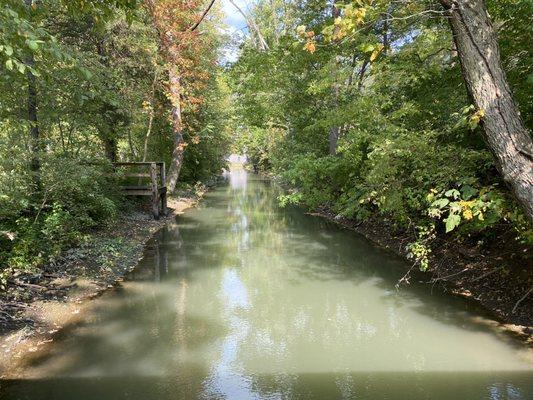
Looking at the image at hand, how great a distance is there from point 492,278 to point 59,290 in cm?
727

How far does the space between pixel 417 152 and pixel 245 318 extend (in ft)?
13.2

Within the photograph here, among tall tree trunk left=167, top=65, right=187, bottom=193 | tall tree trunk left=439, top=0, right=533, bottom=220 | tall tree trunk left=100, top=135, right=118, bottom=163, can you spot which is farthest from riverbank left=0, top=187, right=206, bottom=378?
tall tree trunk left=167, top=65, right=187, bottom=193

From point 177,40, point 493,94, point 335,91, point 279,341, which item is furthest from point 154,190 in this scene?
point 493,94

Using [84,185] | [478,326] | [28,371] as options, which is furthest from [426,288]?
[84,185]

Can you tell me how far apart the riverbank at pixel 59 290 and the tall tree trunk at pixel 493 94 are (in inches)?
224

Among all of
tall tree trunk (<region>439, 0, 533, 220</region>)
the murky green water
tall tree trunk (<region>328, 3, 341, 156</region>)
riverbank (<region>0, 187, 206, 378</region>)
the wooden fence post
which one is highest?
tall tree trunk (<region>328, 3, 341, 156</region>)

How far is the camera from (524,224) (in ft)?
18.1

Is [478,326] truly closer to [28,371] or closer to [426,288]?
[426,288]

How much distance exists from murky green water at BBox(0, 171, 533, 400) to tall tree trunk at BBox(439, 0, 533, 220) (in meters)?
2.39

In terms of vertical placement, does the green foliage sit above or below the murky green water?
above

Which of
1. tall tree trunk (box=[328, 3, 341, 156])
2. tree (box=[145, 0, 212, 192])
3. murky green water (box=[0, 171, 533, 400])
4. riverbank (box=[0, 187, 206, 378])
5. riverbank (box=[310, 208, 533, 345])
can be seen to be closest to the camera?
murky green water (box=[0, 171, 533, 400])

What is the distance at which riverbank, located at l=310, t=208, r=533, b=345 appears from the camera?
6363 mm

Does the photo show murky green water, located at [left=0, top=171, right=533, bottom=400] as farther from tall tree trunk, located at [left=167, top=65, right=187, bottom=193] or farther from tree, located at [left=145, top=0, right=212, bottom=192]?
tree, located at [left=145, top=0, right=212, bottom=192]

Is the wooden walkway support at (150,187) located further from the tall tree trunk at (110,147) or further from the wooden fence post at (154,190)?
the tall tree trunk at (110,147)
